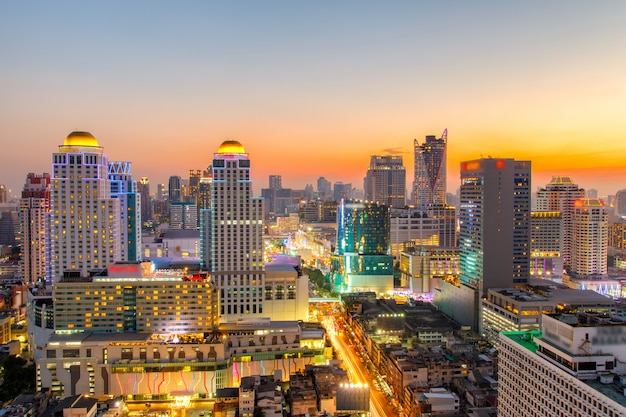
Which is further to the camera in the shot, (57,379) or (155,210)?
(155,210)

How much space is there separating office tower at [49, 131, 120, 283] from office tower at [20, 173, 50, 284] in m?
16.6

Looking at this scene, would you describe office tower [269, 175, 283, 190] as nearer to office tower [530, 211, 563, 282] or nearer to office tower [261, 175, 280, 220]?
office tower [261, 175, 280, 220]

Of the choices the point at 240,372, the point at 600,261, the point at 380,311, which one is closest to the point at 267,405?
the point at 240,372

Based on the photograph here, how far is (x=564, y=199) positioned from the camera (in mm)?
70250

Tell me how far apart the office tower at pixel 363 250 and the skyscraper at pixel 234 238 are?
18830 mm

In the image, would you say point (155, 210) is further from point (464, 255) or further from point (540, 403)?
point (540, 403)

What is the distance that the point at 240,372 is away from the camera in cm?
3189

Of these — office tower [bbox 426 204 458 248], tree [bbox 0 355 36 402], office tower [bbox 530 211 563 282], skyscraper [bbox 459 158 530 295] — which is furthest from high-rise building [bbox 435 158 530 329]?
office tower [bbox 426 204 458 248]

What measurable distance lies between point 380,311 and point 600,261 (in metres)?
33.4

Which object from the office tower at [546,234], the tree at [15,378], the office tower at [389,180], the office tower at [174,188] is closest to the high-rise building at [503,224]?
the office tower at [546,234]

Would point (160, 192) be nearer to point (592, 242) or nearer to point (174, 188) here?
point (174, 188)

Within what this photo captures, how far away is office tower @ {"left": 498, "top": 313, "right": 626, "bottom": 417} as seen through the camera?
586 inches

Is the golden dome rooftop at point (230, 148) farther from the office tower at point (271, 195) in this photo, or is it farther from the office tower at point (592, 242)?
the office tower at point (271, 195)

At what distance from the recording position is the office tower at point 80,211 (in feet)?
130
